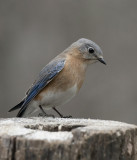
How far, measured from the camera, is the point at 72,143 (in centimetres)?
629

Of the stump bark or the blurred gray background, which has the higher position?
the stump bark

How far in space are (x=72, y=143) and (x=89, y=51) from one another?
3.67m

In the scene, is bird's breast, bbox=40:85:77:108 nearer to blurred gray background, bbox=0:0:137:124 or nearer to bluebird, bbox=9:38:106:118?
bluebird, bbox=9:38:106:118

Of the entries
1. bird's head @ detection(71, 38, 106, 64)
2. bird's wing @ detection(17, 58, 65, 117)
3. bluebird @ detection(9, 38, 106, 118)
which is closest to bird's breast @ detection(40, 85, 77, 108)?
bluebird @ detection(9, 38, 106, 118)

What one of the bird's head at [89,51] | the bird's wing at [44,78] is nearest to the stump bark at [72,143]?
the bird's wing at [44,78]

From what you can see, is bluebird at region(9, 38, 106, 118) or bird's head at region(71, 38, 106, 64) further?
bird's head at region(71, 38, 106, 64)

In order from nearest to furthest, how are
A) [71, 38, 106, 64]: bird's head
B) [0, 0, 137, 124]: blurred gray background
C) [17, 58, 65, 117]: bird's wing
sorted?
1. [17, 58, 65, 117]: bird's wing
2. [71, 38, 106, 64]: bird's head
3. [0, 0, 137, 124]: blurred gray background

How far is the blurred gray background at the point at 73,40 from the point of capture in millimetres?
14031

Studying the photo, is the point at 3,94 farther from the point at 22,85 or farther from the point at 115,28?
the point at 115,28

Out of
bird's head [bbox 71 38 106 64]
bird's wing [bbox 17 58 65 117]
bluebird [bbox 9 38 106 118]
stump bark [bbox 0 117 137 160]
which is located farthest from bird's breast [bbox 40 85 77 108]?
stump bark [bbox 0 117 137 160]

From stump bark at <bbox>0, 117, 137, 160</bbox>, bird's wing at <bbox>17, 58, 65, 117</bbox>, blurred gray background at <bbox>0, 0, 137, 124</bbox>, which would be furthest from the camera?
blurred gray background at <bbox>0, 0, 137, 124</bbox>

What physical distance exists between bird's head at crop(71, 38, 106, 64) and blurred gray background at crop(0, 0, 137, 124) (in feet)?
13.3

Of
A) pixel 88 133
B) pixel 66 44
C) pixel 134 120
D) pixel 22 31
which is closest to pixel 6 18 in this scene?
pixel 22 31

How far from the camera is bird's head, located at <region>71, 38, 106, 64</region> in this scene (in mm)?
9758
